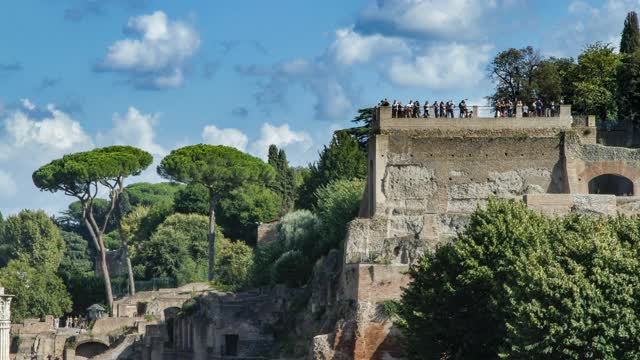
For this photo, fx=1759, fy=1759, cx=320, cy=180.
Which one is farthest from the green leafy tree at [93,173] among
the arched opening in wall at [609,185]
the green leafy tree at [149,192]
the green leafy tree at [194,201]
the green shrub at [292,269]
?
the green leafy tree at [149,192]

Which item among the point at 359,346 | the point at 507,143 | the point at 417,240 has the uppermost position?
the point at 507,143

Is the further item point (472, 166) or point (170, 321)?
point (170, 321)

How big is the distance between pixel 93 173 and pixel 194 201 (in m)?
18.7

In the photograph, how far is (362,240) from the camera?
63469 mm

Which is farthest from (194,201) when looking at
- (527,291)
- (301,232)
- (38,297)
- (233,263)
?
(527,291)

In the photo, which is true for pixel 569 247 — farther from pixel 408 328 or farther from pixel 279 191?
pixel 279 191

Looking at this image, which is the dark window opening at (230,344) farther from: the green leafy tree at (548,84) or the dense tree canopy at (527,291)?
the dense tree canopy at (527,291)

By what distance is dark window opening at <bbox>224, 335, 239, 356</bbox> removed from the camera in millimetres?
75625

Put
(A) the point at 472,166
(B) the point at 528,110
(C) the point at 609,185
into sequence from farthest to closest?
(B) the point at 528,110, (C) the point at 609,185, (A) the point at 472,166

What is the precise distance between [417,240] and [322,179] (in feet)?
78.7

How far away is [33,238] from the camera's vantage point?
13862cm

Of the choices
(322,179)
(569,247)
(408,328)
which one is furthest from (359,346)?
(322,179)

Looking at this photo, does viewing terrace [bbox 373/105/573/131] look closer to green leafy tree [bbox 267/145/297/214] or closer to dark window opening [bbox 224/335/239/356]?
dark window opening [bbox 224/335/239/356]

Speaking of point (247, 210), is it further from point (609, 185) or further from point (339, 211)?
point (609, 185)
